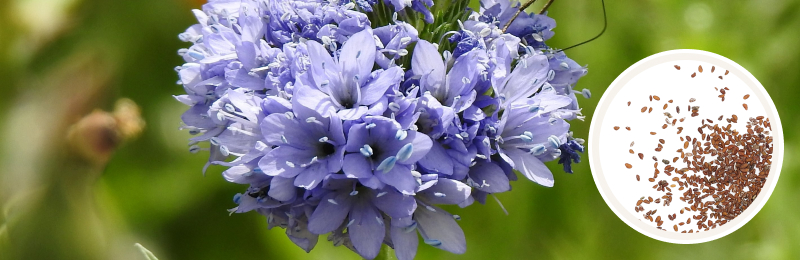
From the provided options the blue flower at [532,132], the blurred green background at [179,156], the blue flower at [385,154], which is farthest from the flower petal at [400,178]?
the blurred green background at [179,156]

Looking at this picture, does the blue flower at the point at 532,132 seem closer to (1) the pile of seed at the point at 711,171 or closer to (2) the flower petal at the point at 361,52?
(2) the flower petal at the point at 361,52

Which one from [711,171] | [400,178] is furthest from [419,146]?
[711,171]

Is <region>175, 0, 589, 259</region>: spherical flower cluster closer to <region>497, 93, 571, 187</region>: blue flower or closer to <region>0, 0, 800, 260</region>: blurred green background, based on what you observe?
<region>497, 93, 571, 187</region>: blue flower

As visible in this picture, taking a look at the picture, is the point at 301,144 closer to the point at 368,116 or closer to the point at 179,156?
the point at 368,116

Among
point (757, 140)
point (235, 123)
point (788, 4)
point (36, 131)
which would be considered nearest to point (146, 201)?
point (36, 131)

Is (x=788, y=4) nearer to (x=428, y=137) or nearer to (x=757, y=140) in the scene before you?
(x=757, y=140)

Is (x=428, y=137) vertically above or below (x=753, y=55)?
above

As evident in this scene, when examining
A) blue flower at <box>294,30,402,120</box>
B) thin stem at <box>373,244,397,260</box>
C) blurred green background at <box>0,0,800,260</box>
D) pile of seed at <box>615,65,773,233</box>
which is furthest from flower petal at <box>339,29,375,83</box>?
pile of seed at <box>615,65,773,233</box>
